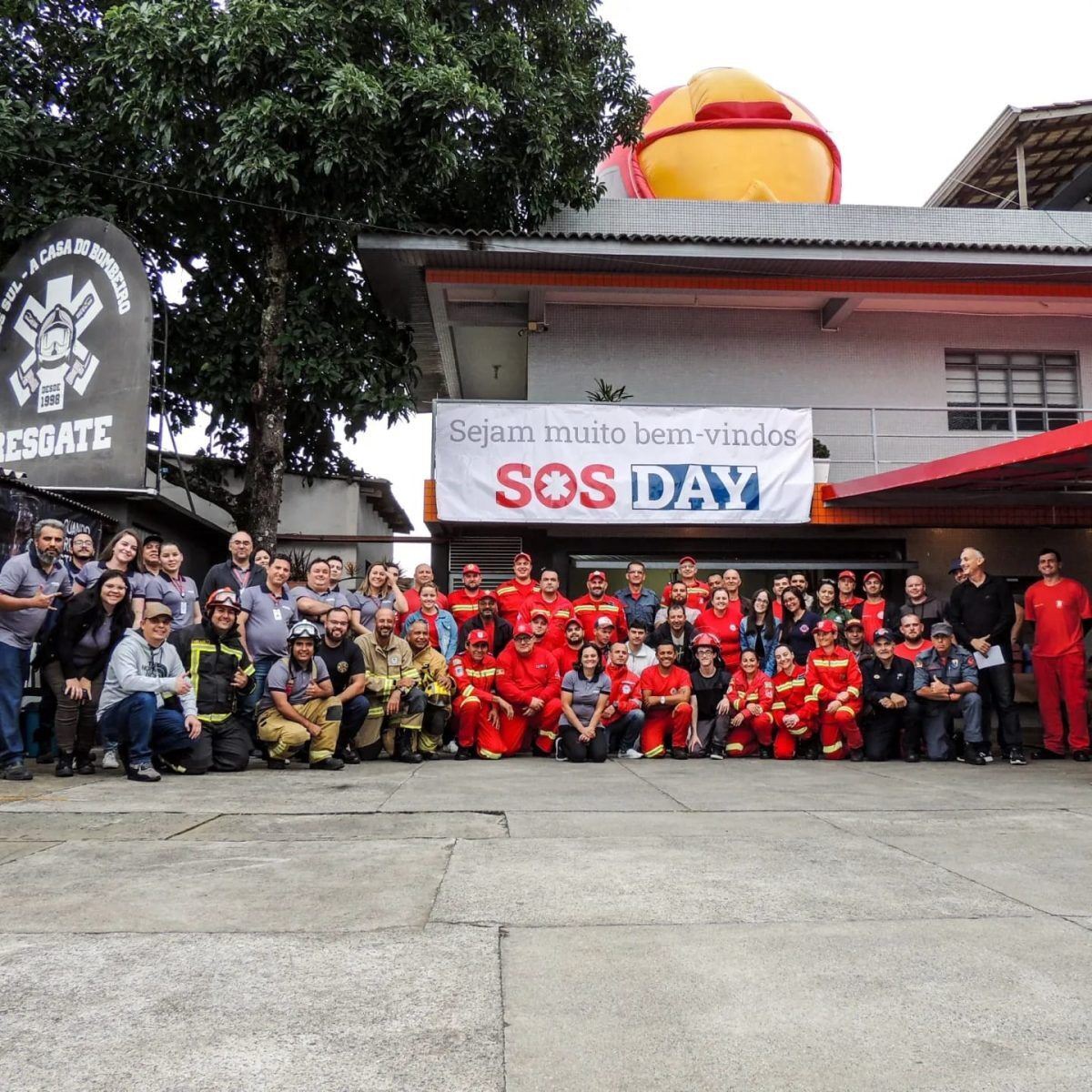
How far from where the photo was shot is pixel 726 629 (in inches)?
404

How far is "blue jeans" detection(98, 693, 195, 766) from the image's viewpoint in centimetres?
736

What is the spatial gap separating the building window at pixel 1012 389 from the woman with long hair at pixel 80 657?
40.5 ft

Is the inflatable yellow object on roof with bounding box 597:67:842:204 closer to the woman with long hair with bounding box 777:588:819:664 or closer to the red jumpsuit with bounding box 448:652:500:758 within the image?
the woman with long hair with bounding box 777:588:819:664

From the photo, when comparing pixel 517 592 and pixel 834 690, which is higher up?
pixel 517 592

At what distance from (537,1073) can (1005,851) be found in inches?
136

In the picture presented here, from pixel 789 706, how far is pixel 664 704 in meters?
1.23

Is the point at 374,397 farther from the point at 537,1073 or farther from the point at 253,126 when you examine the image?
the point at 537,1073

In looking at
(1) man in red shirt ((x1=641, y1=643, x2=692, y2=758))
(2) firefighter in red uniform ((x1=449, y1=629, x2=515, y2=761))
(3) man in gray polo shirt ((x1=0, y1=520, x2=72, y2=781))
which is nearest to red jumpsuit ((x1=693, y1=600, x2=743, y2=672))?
(1) man in red shirt ((x1=641, y1=643, x2=692, y2=758))

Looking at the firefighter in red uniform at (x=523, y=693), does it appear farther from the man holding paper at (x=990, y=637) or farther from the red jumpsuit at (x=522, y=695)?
the man holding paper at (x=990, y=637)

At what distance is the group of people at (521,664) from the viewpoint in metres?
7.73

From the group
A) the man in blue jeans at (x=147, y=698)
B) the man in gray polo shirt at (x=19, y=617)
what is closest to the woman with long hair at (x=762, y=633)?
the man in blue jeans at (x=147, y=698)

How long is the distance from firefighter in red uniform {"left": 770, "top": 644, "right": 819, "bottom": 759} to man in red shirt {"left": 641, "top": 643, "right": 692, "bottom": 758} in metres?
0.89

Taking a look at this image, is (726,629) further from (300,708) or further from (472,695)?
(300,708)

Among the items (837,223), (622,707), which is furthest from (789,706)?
(837,223)
